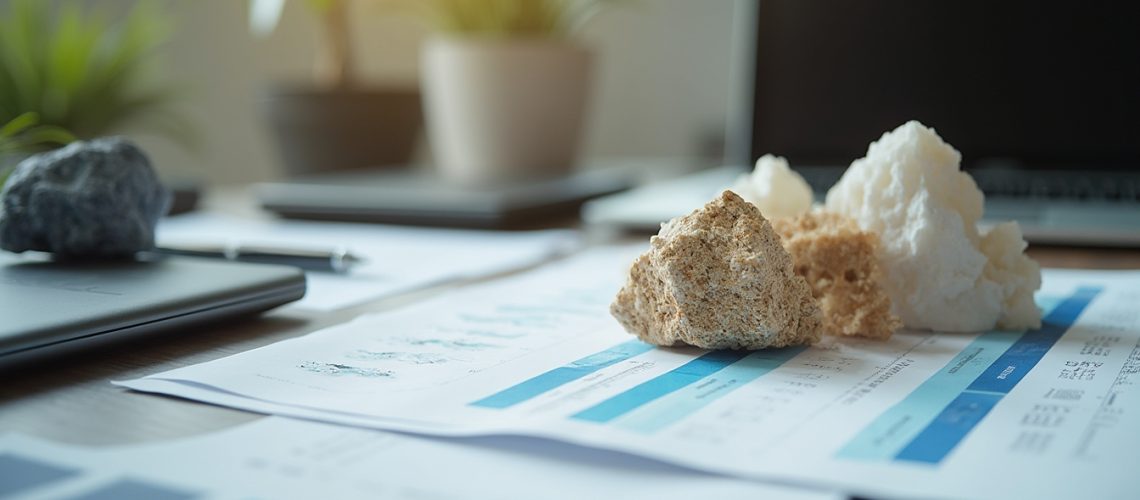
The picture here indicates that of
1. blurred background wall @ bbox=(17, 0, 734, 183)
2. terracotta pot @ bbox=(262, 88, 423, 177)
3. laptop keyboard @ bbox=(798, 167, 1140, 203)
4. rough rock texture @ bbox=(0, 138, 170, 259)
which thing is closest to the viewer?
rough rock texture @ bbox=(0, 138, 170, 259)

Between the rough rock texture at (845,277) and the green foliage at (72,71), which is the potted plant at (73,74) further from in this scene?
the rough rock texture at (845,277)

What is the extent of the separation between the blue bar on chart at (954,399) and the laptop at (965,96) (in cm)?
37

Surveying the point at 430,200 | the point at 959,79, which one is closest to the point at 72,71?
the point at 430,200

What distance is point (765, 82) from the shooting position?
3.65 feet

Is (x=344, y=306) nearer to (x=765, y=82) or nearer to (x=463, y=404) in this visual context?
(x=463, y=404)

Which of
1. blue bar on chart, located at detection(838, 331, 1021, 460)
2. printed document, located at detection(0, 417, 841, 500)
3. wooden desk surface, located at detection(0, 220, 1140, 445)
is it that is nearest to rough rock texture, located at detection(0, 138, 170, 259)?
wooden desk surface, located at detection(0, 220, 1140, 445)

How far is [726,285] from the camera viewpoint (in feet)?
1.67

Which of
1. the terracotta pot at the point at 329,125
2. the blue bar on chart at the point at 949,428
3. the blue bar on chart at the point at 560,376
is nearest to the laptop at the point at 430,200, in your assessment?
the terracotta pot at the point at 329,125

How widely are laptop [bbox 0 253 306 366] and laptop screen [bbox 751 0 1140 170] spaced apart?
2.15 feet

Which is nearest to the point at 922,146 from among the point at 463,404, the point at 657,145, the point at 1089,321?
the point at 1089,321

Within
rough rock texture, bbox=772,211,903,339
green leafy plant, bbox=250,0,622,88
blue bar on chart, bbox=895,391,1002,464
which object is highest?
green leafy plant, bbox=250,0,622,88

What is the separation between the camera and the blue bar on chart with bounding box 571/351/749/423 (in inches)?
16.2

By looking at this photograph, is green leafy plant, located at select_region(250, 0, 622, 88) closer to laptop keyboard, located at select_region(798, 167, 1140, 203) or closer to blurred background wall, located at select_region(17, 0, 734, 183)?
laptop keyboard, located at select_region(798, 167, 1140, 203)

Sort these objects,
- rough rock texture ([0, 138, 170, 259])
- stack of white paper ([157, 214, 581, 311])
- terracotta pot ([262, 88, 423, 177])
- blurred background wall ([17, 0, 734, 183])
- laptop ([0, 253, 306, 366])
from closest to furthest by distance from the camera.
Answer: laptop ([0, 253, 306, 366])
rough rock texture ([0, 138, 170, 259])
stack of white paper ([157, 214, 581, 311])
terracotta pot ([262, 88, 423, 177])
blurred background wall ([17, 0, 734, 183])
